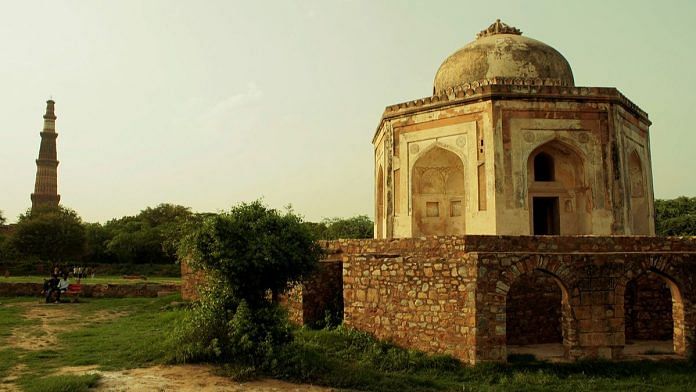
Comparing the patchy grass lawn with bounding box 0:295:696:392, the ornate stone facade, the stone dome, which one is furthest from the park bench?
the stone dome

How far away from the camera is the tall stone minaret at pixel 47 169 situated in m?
64.6

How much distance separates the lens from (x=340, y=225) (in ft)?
143

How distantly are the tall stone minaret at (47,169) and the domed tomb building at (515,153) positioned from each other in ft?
200

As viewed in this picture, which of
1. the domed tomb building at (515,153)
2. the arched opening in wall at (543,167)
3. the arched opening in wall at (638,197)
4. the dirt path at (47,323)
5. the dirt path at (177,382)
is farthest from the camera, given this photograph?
the arched opening in wall at (638,197)

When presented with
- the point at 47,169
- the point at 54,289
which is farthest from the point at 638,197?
the point at 47,169

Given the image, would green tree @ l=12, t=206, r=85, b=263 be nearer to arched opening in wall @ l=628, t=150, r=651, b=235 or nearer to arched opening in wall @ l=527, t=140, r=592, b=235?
arched opening in wall @ l=527, t=140, r=592, b=235

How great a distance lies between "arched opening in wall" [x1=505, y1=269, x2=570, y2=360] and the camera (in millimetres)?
10336

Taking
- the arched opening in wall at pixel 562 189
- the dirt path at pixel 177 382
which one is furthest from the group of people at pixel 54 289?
the arched opening in wall at pixel 562 189

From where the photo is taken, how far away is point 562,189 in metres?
14.1

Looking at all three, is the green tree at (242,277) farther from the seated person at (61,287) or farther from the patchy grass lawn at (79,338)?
the seated person at (61,287)

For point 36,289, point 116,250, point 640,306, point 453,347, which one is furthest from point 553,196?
point 116,250

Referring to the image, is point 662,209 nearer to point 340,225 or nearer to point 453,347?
point 340,225

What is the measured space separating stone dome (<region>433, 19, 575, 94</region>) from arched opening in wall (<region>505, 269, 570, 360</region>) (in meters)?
6.12

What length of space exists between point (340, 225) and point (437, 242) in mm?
33895
